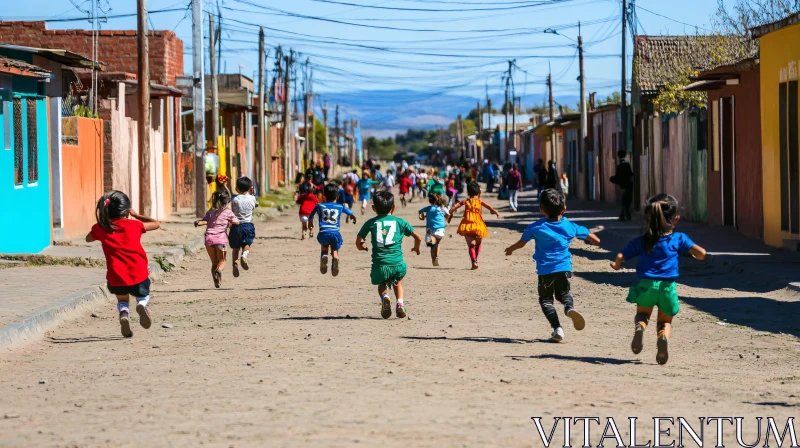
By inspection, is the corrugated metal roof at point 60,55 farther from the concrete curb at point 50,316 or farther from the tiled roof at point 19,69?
the concrete curb at point 50,316

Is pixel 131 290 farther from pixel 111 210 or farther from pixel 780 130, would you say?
pixel 780 130

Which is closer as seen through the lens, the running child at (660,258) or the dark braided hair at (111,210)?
the running child at (660,258)

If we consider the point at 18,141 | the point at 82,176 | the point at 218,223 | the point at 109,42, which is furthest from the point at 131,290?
the point at 109,42

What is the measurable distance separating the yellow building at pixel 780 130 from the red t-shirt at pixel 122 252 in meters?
11.9

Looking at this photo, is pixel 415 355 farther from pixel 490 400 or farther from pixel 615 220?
pixel 615 220

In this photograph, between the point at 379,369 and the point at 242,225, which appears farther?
the point at 242,225

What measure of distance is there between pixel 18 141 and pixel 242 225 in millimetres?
4939

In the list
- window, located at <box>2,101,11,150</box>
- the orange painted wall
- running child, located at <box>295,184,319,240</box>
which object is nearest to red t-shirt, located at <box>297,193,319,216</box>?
running child, located at <box>295,184,319,240</box>

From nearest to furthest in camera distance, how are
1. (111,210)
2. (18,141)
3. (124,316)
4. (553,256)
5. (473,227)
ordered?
(553,256), (111,210), (124,316), (473,227), (18,141)

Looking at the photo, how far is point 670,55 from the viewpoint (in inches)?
1629

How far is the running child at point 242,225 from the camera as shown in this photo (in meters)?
17.1

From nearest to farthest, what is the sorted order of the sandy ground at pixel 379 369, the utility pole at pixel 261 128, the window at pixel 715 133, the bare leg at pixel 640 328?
the sandy ground at pixel 379 369
the bare leg at pixel 640 328
the window at pixel 715 133
the utility pole at pixel 261 128

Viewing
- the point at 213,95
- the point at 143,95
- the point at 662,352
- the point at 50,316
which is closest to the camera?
the point at 662,352

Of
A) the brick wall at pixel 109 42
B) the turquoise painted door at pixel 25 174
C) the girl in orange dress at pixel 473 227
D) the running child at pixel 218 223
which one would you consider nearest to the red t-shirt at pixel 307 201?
the turquoise painted door at pixel 25 174
